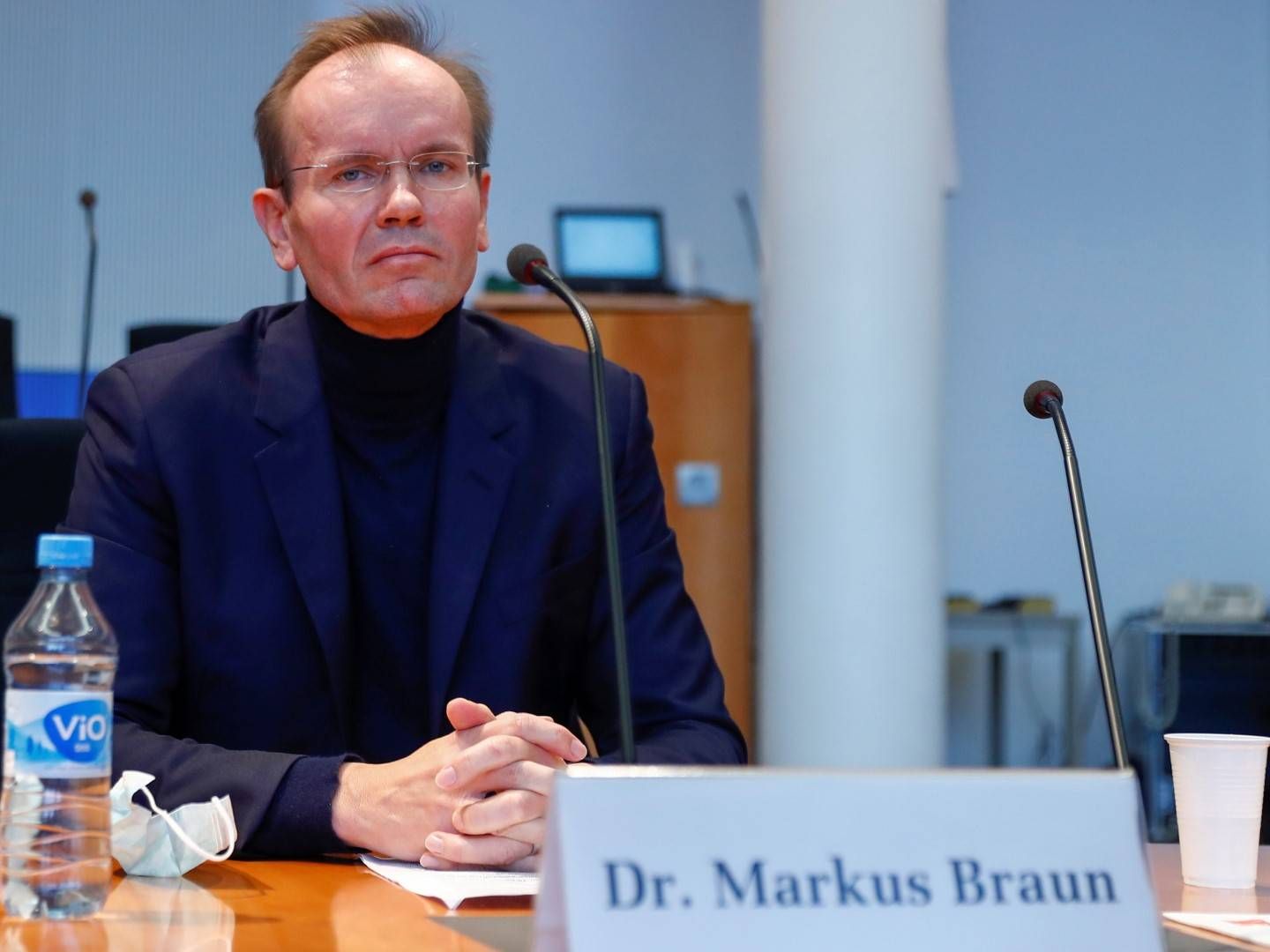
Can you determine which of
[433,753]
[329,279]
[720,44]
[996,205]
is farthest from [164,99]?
[433,753]

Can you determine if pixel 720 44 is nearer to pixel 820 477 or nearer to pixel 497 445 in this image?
pixel 820 477

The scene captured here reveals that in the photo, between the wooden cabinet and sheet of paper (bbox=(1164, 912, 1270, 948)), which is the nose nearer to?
sheet of paper (bbox=(1164, 912, 1270, 948))

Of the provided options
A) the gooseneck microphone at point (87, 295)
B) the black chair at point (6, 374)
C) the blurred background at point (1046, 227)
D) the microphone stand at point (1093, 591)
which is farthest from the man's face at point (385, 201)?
the blurred background at point (1046, 227)

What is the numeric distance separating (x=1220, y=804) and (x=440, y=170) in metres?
0.98

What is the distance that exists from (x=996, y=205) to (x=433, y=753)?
429 centimetres

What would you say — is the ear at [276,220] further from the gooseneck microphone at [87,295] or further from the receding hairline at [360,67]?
the gooseneck microphone at [87,295]

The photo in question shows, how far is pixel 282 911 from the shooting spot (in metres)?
1.02

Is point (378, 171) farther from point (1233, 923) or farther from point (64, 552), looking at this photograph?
point (1233, 923)

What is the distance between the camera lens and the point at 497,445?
1.68 m

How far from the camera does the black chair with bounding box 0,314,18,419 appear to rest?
3609 millimetres

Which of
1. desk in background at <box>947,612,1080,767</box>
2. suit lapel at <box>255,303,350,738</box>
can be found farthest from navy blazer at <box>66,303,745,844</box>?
desk in background at <box>947,612,1080,767</box>

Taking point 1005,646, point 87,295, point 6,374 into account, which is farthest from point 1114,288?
point 6,374

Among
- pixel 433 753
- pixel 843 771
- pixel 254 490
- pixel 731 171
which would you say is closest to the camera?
pixel 843 771

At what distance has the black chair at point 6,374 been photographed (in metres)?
3.61
